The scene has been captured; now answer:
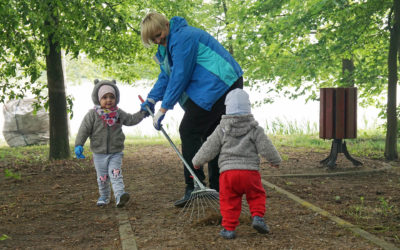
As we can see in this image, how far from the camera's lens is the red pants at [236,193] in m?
3.39

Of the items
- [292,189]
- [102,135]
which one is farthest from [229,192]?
[292,189]

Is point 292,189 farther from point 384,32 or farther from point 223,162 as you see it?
point 384,32

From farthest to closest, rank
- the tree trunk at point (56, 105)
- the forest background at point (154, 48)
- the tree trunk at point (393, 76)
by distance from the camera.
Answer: the tree trunk at point (56, 105) → the tree trunk at point (393, 76) → the forest background at point (154, 48)

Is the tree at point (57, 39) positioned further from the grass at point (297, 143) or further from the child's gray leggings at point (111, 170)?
the child's gray leggings at point (111, 170)

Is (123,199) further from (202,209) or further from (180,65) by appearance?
(180,65)

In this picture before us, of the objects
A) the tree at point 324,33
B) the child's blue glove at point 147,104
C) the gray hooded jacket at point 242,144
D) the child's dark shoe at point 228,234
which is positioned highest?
the tree at point 324,33

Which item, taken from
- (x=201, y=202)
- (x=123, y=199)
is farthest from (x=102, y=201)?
(x=201, y=202)

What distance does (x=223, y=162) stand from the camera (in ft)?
11.4

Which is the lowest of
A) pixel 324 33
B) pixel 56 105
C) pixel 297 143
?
pixel 297 143

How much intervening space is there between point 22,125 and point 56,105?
560cm

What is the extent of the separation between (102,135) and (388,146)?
18.9 ft

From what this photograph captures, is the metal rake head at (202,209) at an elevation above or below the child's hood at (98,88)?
below

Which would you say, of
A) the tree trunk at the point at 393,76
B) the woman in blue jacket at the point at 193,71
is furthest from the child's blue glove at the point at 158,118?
the tree trunk at the point at 393,76

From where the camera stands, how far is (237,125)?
347cm
